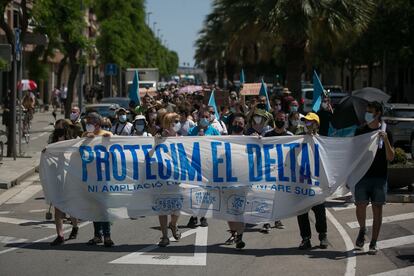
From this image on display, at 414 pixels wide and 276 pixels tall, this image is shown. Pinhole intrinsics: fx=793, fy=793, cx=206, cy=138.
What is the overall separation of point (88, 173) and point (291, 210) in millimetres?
2714

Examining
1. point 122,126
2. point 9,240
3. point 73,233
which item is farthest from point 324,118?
point 9,240

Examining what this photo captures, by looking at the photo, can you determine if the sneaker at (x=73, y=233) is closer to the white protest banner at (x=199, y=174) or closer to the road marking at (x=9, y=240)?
the white protest banner at (x=199, y=174)

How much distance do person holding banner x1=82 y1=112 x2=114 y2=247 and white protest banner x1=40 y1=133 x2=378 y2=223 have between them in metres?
0.09

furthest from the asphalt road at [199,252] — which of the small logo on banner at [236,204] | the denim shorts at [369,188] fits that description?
the denim shorts at [369,188]

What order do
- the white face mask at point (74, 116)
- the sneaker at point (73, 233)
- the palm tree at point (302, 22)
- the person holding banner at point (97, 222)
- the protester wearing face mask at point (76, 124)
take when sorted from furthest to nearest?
1. the palm tree at point (302, 22)
2. the white face mask at point (74, 116)
3. the protester wearing face mask at point (76, 124)
4. the sneaker at point (73, 233)
5. the person holding banner at point (97, 222)

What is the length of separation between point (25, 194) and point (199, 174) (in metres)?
6.64

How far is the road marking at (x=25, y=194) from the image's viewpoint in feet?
49.2

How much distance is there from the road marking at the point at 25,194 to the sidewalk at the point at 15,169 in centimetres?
45

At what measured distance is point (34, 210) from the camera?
45.5ft

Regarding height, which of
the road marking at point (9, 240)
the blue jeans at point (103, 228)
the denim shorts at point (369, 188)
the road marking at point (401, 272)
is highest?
the denim shorts at point (369, 188)

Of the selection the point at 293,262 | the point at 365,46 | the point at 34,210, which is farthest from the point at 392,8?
the point at 293,262

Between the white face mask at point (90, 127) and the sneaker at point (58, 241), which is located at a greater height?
the white face mask at point (90, 127)

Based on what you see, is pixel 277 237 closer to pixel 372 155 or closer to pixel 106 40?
pixel 372 155

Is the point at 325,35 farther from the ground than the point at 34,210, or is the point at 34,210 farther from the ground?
the point at 325,35
